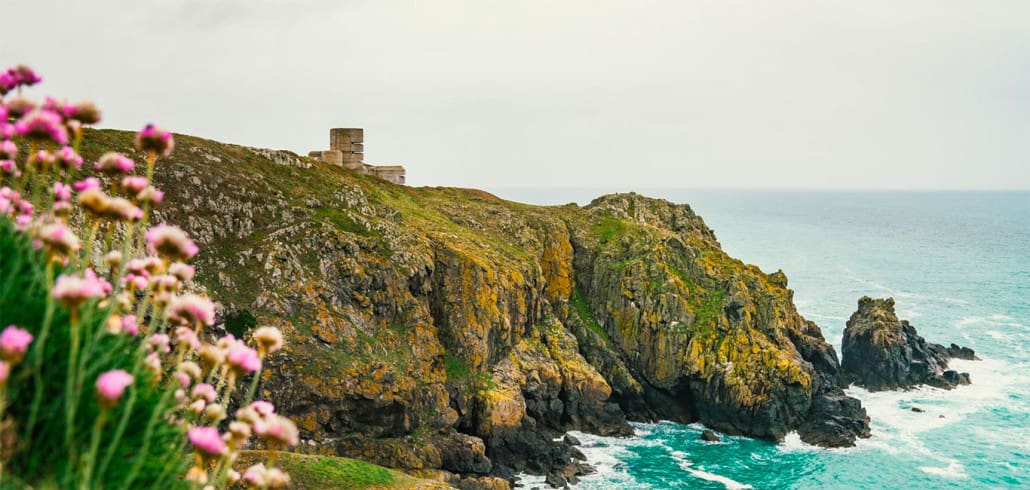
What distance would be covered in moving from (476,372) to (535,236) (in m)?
19.8

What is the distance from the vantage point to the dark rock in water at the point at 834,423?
49531 millimetres

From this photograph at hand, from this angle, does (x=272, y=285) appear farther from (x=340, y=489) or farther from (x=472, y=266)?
(x=340, y=489)

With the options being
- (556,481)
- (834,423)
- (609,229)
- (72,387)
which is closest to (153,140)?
(72,387)

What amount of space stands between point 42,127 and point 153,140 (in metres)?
0.84

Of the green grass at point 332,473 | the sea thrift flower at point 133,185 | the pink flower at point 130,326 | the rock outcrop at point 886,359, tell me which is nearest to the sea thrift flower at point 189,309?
the pink flower at point 130,326

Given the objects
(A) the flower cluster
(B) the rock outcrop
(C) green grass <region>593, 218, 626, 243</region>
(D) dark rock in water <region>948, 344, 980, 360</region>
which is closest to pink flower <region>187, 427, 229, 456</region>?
(A) the flower cluster

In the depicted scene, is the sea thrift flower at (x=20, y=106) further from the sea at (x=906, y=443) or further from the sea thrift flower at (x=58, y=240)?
the sea at (x=906, y=443)

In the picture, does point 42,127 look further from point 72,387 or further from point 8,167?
point 72,387

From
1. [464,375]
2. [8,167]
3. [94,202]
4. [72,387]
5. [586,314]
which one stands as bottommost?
[464,375]

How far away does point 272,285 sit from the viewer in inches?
1489

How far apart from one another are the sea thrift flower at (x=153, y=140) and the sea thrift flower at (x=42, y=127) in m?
0.60

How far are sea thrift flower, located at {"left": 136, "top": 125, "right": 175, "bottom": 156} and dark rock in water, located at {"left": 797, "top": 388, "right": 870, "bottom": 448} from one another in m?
52.0

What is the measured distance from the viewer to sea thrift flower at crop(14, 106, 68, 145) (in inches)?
232

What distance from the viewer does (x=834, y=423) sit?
5066 centimetres
